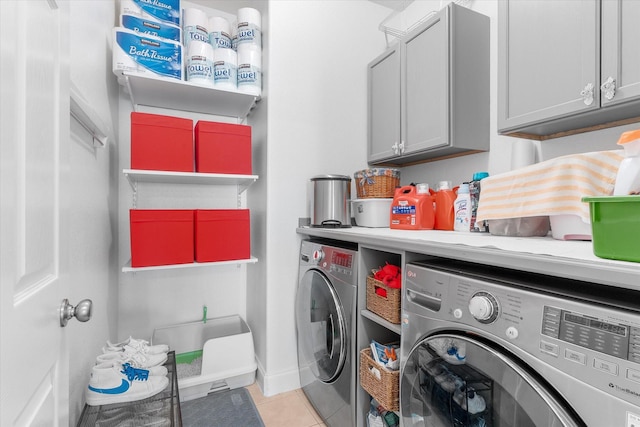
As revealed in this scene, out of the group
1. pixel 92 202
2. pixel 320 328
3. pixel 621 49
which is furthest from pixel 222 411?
pixel 621 49

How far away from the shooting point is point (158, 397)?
143cm

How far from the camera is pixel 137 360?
1.48 metres

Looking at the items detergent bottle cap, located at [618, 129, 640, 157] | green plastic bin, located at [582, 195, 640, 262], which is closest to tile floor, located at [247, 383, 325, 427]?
green plastic bin, located at [582, 195, 640, 262]

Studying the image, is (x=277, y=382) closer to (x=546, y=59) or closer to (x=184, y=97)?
(x=184, y=97)

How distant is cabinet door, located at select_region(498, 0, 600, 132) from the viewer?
1.12 metres

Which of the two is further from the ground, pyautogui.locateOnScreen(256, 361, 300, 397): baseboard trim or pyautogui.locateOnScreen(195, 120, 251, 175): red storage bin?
pyautogui.locateOnScreen(195, 120, 251, 175): red storage bin

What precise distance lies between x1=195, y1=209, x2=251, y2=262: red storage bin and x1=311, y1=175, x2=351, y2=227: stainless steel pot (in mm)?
450

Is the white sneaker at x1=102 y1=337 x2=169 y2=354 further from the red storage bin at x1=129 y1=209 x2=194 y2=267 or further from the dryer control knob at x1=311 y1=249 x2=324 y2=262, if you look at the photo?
the dryer control knob at x1=311 y1=249 x2=324 y2=262

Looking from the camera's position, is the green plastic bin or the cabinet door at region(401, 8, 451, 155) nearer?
the green plastic bin

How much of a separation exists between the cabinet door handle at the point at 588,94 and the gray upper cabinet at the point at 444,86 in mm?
601

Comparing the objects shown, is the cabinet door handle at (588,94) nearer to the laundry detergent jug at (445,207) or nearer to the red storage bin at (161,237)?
the laundry detergent jug at (445,207)

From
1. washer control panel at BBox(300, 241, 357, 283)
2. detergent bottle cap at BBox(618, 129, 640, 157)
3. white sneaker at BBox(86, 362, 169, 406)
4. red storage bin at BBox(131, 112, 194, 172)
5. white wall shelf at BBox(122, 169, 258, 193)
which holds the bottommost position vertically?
white sneaker at BBox(86, 362, 169, 406)

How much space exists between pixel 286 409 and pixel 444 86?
2.07 m

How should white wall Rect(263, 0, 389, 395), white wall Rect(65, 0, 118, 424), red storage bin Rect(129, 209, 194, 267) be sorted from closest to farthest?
white wall Rect(65, 0, 118, 424)
red storage bin Rect(129, 209, 194, 267)
white wall Rect(263, 0, 389, 395)
